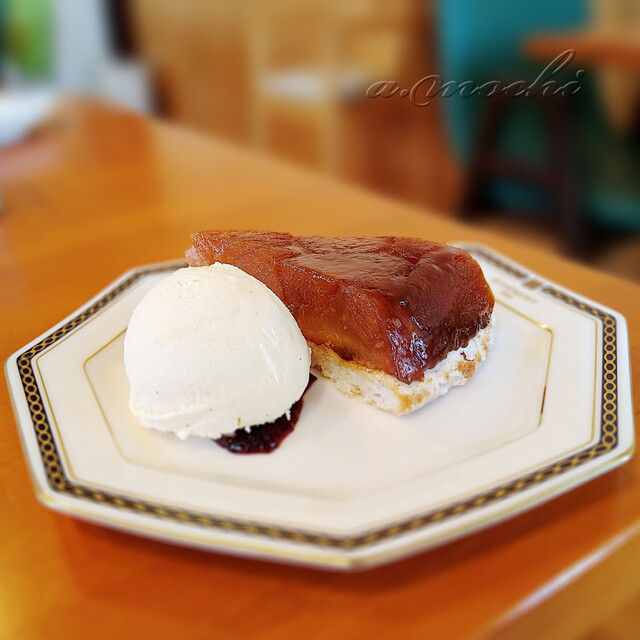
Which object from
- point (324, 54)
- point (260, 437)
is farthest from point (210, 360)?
point (324, 54)

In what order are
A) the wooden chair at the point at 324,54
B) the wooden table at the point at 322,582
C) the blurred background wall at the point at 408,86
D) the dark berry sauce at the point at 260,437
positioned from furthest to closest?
the wooden chair at the point at 324,54 → the blurred background wall at the point at 408,86 → the dark berry sauce at the point at 260,437 → the wooden table at the point at 322,582

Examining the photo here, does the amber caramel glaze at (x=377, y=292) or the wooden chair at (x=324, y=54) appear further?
the wooden chair at (x=324, y=54)

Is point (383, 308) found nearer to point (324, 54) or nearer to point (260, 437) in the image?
point (260, 437)

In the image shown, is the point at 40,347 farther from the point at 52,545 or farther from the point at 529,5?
the point at 529,5

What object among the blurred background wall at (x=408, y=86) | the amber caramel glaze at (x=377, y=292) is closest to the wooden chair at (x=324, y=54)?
the blurred background wall at (x=408, y=86)

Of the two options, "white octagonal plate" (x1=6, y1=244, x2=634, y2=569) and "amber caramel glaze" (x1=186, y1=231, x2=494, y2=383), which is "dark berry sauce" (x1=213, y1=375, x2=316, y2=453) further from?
"amber caramel glaze" (x1=186, y1=231, x2=494, y2=383)

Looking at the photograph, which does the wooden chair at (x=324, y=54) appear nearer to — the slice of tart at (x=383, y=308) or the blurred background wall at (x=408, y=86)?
the blurred background wall at (x=408, y=86)

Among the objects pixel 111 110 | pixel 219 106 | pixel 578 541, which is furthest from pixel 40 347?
pixel 219 106

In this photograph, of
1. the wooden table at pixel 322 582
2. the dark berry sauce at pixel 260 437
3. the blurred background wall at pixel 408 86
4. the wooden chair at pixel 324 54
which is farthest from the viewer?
the wooden chair at pixel 324 54
